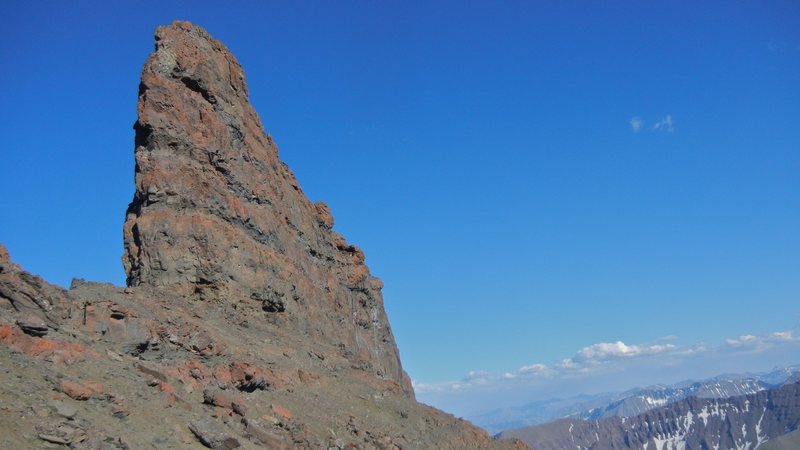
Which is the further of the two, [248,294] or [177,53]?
[177,53]

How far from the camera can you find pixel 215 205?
4806 centimetres

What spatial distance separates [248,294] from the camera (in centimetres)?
4669

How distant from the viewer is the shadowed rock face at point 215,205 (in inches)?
1727

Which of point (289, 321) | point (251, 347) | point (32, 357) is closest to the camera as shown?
point (32, 357)

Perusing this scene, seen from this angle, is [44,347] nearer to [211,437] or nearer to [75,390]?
[75,390]

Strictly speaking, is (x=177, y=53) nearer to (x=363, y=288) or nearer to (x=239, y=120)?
(x=239, y=120)

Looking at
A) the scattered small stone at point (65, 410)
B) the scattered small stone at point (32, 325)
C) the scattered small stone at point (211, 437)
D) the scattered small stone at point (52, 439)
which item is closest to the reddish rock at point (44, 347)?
the scattered small stone at point (32, 325)

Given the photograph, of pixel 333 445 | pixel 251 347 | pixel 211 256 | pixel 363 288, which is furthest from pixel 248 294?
pixel 363 288

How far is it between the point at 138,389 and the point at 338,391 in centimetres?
1751

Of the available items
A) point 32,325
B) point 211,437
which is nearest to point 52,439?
point 211,437

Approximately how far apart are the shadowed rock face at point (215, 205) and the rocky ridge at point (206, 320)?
14 centimetres

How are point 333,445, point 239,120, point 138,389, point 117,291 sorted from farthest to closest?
point 239,120 → point 117,291 → point 333,445 → point 138,389

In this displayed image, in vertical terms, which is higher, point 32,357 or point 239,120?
point 239,120

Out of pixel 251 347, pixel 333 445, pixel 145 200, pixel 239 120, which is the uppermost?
pixel 239 120
